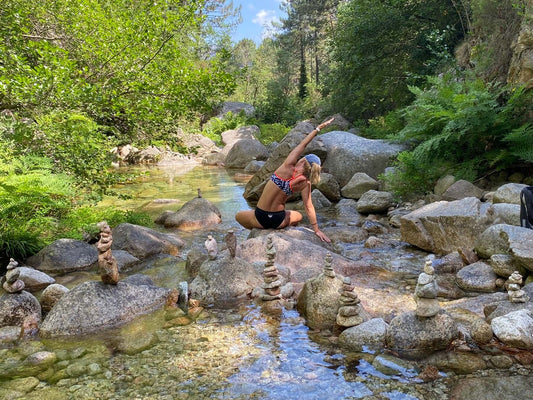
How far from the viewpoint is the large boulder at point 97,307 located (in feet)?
13.4

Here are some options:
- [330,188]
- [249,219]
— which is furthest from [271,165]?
[249,219]

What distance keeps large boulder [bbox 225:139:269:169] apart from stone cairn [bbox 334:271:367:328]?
15.7 metres

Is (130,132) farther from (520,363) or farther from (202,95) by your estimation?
Answer: (520,363)

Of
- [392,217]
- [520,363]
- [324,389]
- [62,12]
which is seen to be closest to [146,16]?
[62,12]

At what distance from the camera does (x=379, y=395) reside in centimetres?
295

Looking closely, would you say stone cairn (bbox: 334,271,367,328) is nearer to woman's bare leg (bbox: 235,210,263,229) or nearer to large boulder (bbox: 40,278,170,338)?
large boulder (bbox: 40,278,170,338)

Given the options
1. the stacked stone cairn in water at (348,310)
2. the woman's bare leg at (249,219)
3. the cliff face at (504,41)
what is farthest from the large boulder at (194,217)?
the cliff face at (504,41)

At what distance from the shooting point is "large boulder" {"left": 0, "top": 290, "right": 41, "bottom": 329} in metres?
4.19

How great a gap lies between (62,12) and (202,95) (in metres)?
2.83

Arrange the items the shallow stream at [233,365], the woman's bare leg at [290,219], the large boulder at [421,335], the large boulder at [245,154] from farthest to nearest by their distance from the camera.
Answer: the large boulder at [245,154]
the woman's bare leg at [290,219]
the large boulder at [421,335]
the shallow stream at [233,365]

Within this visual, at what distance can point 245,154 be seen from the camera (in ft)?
64.3

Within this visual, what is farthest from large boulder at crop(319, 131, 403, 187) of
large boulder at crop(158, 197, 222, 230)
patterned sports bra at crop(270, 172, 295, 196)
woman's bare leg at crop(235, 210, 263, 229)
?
patterned sports bra at crop(270, 172, 295, 196)

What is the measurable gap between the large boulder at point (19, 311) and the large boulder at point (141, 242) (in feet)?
7.58

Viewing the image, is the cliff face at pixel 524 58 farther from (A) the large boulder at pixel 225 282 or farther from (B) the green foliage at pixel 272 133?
(B) the green foliage at pixel 272 133
